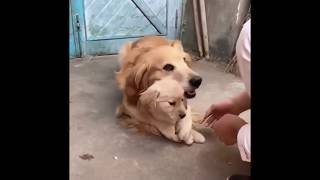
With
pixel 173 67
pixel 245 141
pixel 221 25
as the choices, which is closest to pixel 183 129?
pixel 173 67

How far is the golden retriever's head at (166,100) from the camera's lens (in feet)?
6.03

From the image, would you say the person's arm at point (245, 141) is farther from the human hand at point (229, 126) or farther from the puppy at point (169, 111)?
the puppy at point (169, 111)

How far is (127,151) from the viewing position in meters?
1.83

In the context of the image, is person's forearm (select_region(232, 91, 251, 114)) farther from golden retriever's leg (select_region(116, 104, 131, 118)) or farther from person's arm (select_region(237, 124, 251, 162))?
golden retriever's leg (select_region(116, 104, 131, 118))

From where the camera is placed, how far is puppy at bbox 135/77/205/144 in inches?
72.5

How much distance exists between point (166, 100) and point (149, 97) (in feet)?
0.24

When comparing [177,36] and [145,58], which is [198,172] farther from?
[177,36]

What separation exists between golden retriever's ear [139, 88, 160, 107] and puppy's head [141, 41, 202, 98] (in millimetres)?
67

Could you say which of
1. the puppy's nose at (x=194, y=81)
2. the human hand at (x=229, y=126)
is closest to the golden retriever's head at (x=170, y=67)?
the puppy's nose at (x=194, y=81)
